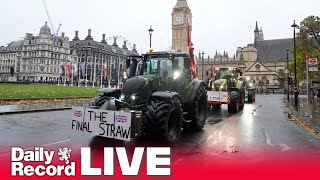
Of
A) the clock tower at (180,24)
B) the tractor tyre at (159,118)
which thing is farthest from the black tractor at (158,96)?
the clock tower at (180,24)

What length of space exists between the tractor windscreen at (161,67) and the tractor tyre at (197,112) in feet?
6.98

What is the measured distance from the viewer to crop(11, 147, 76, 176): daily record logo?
593 cm

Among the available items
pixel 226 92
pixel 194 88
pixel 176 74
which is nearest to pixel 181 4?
pixel 226 92

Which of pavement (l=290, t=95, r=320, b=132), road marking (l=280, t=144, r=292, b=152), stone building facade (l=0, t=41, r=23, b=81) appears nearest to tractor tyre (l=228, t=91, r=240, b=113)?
pavement (l=290, t=95, r=320, b=132)

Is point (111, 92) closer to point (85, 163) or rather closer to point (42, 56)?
point (85, 163)

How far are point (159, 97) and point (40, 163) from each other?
393 centimetres

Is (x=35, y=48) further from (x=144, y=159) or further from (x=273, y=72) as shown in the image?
(x=144, y=159)

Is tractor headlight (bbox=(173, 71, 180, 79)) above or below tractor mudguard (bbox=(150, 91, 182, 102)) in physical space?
above

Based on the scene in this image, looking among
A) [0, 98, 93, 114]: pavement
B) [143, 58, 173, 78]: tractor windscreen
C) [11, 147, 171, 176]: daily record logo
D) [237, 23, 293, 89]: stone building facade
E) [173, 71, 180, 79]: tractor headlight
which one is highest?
[237, 23, 293, 89]: stone building facade

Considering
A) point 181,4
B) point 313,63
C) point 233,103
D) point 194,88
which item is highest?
point 181,4

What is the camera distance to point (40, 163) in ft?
21.7

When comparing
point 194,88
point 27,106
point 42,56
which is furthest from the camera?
point 42,56

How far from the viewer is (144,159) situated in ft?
23.7

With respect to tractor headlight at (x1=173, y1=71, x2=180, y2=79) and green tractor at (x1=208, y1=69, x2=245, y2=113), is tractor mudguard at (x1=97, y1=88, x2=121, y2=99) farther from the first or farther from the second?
green tractor at (x1=208, y1=69, x2=245, y2=113)
